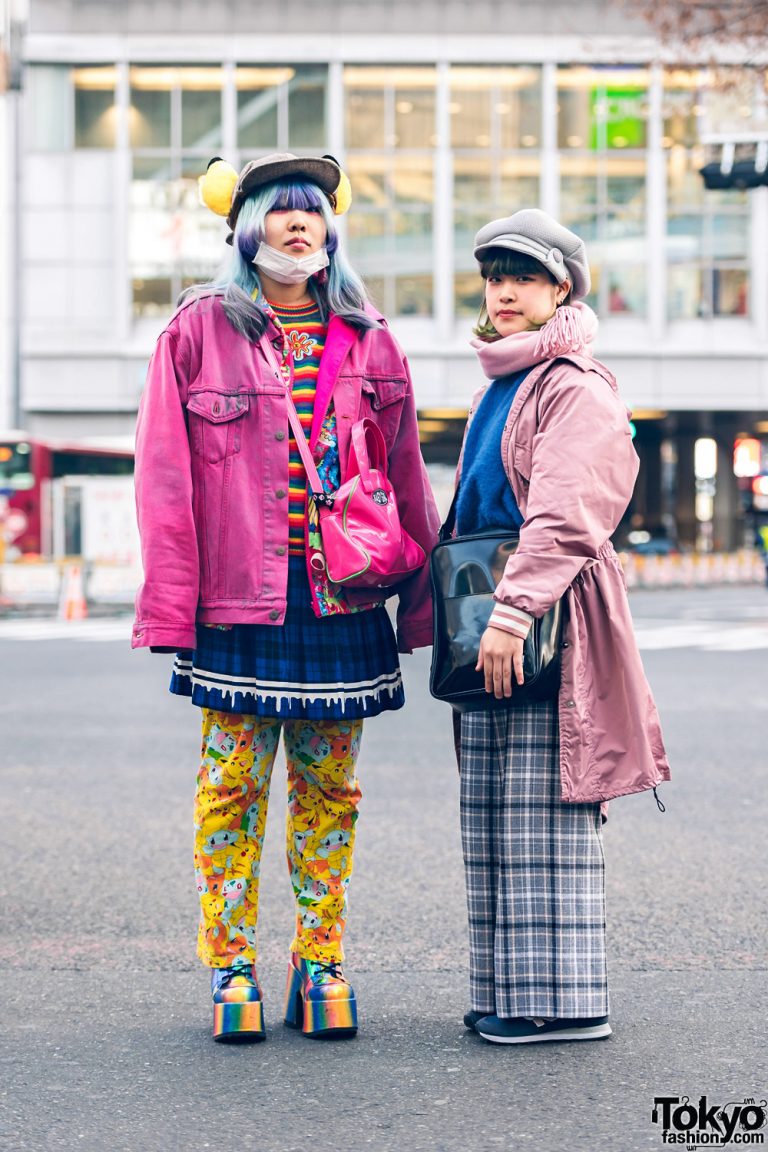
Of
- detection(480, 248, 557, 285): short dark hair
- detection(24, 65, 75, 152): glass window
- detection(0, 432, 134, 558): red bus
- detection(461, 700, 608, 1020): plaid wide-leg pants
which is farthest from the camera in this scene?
detection(24, 65, 75, 152): glass window

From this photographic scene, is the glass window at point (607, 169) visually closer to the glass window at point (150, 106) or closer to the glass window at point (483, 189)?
the glass window at point (483, 189)

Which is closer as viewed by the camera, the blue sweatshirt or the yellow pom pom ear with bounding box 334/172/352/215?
the blue sweatshirt

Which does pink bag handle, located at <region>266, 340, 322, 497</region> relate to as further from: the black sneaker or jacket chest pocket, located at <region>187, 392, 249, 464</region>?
the black sneaker

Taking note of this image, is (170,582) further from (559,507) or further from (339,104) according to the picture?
(339,104)

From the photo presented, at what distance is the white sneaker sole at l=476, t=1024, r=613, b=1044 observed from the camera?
3.44 meters

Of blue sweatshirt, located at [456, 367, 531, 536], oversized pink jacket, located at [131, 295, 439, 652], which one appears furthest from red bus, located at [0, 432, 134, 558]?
blue sweatshirt, located at [456, 367, 531, 536]

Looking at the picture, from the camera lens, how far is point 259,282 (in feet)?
12.0

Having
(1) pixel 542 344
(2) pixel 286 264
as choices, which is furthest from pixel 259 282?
(1) pixel 542 344

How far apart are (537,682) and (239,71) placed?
4073 cm

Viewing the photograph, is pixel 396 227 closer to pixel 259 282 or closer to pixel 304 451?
pixel 259 282

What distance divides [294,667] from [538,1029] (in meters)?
0.95

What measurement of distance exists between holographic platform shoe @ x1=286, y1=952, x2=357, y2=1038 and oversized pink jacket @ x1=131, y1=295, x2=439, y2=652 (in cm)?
80

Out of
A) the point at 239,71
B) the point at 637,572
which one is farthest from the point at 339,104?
Answer: the point at 637,572

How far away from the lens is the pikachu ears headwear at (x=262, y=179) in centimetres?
358
